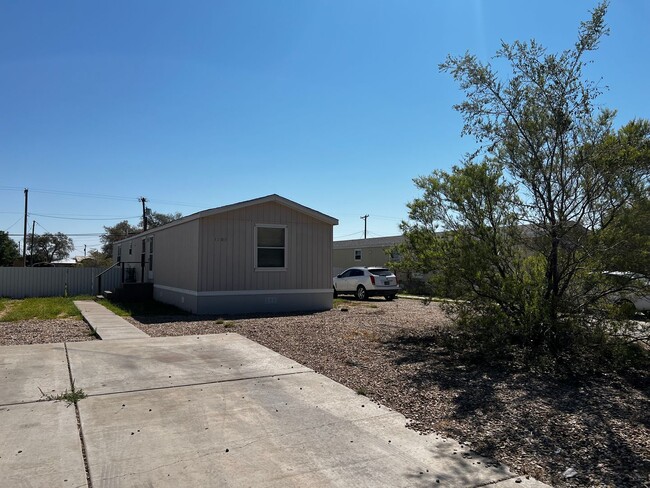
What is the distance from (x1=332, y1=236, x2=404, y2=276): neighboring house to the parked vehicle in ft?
25.2

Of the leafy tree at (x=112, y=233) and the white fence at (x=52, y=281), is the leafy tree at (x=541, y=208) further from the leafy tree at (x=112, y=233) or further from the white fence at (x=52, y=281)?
the leafy tree at (x=112, y=233)

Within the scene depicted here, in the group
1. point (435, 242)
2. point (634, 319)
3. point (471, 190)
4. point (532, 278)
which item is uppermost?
point (471, 190)

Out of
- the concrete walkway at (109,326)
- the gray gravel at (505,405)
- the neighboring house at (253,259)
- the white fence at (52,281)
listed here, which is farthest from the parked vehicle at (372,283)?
the gray gravel at (505,405)

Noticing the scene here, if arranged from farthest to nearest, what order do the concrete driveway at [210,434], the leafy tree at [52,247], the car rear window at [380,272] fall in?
the leafy tree at [52,247], the car rear window at [380,272], the concrete driveway at [210,434]

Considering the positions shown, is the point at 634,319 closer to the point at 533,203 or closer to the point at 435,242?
the point at 533,203

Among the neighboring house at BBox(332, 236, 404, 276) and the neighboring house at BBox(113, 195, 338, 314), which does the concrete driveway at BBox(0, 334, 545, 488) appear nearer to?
the neighboring house at BBox(113, 195, 338, 314)

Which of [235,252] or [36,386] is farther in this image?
[235,252]

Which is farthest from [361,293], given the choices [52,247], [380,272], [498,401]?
[52,247]

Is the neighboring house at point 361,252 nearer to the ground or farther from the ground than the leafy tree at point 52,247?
nearer to the ground

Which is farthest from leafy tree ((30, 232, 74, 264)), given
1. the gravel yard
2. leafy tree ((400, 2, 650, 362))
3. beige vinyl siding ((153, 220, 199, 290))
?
→ leafy tree ((400, 2, 650, 362))

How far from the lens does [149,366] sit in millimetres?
6945

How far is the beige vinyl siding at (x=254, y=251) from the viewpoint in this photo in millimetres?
13547

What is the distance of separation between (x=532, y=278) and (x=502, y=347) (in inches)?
44.4

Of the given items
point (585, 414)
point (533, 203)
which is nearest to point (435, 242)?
point (533, 203)
